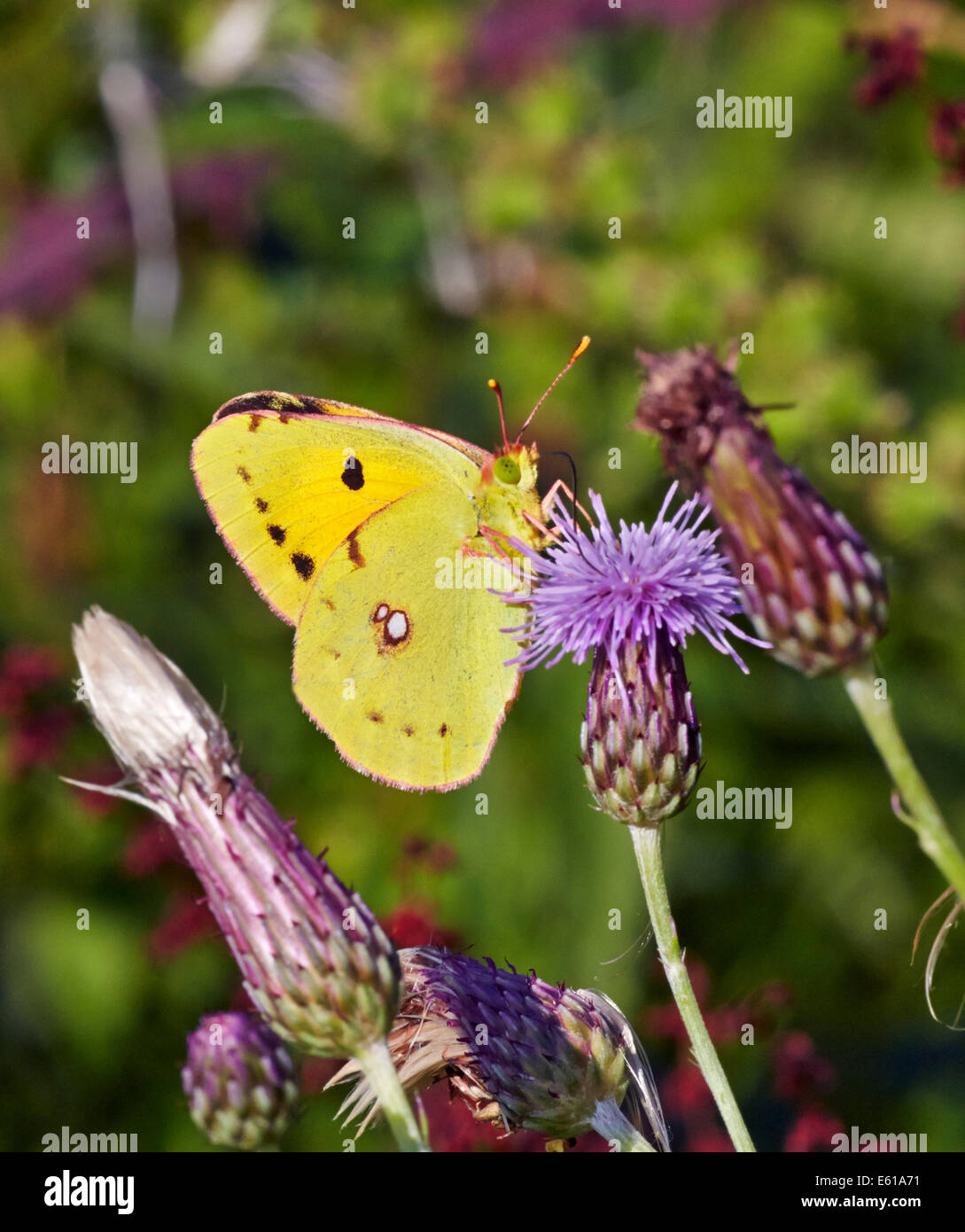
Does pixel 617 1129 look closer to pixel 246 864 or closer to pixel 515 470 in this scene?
pixel 246 864

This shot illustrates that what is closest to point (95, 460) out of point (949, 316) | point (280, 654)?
point (280, 654)

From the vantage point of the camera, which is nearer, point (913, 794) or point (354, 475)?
point (913, 794)

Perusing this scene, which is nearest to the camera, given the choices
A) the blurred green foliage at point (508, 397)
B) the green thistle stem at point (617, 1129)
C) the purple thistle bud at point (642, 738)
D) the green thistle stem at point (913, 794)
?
the green thistle stem at point (913, 794)

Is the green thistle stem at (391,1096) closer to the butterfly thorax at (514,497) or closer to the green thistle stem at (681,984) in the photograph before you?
the green thistle stem at (681,984)

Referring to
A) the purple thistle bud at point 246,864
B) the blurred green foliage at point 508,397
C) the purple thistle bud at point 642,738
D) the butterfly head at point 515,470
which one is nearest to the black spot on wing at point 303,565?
the butterfly head at point 515,470

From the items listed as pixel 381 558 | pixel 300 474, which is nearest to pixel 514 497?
pixel 381 558

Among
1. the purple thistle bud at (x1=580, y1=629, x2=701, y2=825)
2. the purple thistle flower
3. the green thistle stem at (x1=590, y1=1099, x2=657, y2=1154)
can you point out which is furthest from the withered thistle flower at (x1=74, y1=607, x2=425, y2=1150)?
the purple thistle flower

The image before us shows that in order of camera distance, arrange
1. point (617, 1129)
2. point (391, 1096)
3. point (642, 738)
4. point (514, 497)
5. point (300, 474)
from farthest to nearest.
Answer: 1. point (300, 474)
2. point (514, 497)
3. point (642, 738)
4. point (617, 1129)
5. point (391, 1096)

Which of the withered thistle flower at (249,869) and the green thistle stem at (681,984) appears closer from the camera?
the green thistle stem at (681,984)
